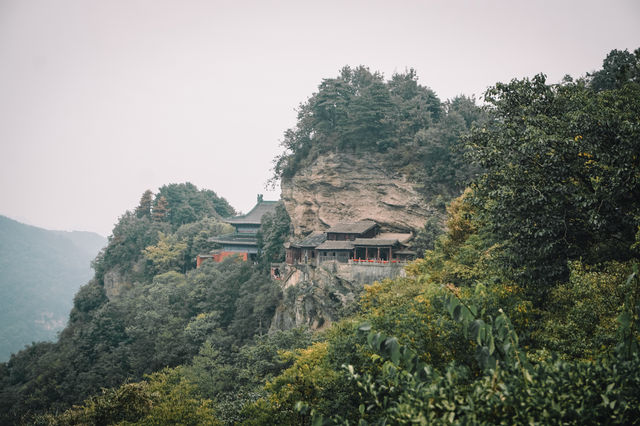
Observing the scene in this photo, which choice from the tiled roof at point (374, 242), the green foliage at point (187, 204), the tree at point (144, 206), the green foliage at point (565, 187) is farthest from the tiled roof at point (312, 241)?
the tree at point (144, 206)

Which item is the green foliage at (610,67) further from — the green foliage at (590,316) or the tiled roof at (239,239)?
the tiled roof at (239,239)

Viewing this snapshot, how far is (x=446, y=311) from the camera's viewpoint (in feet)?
34.1

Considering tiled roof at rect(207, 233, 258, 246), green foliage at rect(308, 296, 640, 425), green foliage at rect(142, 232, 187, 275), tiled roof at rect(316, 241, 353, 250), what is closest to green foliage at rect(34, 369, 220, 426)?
green foliage at rect(308, 296, 640, 425)

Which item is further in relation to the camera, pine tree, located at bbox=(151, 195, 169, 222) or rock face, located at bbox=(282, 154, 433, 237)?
pine tree, located at bbox=(151, 195, 169, 222)

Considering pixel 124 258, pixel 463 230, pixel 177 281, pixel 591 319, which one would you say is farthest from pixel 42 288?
pixel 591 319

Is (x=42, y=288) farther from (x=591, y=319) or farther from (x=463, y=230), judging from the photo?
(x=591, y=319)

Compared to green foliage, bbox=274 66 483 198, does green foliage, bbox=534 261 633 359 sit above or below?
below

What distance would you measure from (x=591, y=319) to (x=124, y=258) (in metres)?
48.7

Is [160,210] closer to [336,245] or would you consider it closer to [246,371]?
[336,245]

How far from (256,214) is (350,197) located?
59.4ft

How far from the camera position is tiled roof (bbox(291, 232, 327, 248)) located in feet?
99.5

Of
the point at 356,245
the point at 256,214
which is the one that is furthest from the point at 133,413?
the point at 256,214

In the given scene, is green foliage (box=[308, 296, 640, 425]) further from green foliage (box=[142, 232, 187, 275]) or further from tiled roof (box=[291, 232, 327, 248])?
green foliage (box=[142, 232, 187, 275])

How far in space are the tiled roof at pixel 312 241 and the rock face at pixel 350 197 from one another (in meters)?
1.13
